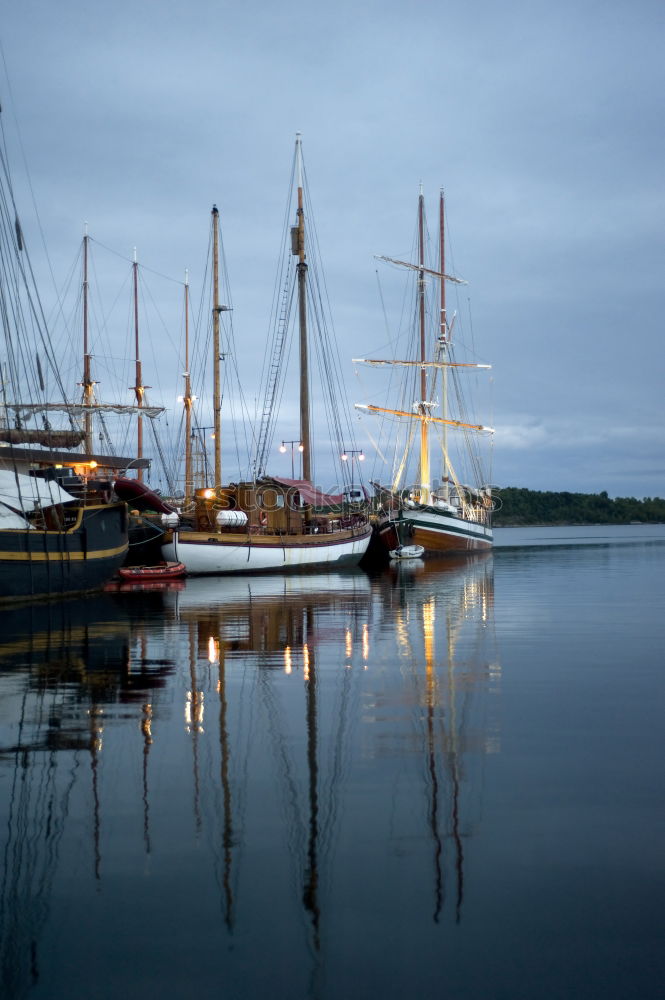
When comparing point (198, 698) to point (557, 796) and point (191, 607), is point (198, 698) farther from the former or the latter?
point (191, 607)

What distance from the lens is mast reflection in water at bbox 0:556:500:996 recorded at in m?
5.10

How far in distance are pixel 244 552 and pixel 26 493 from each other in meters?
16.0

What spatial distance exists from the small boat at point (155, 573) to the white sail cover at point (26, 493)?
8536mm

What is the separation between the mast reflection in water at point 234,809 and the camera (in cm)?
510

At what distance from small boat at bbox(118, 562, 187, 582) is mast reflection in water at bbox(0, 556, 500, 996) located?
2309cm

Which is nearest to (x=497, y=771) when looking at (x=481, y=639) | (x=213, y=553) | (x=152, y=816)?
(x=152, y=816)

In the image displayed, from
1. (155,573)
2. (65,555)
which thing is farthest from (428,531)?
(65,555)

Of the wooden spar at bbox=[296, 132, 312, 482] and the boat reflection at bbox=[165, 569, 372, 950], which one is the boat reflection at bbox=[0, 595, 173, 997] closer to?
the boat reflection at bbox=[165, 569, 372, 950]

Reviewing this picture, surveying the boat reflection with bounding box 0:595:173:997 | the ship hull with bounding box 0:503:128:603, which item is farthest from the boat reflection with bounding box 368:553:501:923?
the ship hull with bounding box 0:503:128:603

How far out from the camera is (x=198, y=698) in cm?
1180

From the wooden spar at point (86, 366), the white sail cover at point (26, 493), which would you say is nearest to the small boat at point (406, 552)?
the wooden spar at point (86, 366)

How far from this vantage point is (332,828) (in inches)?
268

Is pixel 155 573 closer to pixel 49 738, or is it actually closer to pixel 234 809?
pixel 49 738

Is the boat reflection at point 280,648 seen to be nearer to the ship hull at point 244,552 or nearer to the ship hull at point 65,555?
the ship hull at point 244,552
